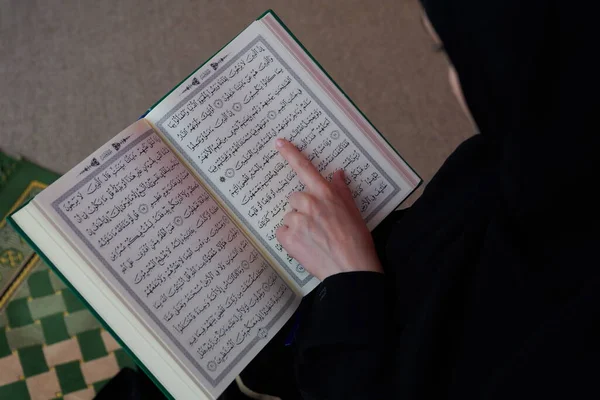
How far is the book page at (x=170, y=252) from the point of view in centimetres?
53

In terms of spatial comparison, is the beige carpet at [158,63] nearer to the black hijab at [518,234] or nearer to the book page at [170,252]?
the book page at [170,252]

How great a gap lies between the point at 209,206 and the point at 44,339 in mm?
636

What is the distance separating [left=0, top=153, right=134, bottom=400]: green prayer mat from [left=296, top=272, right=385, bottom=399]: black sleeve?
571 millimetres

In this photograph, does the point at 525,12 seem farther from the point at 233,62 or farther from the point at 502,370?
the point at 233,62

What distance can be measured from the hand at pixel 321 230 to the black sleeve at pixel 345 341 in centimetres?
2

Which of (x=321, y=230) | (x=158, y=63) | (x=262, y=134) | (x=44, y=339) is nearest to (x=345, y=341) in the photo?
(x=321, y=230)

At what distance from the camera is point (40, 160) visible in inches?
44.6

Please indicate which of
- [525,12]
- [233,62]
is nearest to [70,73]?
[233,62]

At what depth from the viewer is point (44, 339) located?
101 centimetres

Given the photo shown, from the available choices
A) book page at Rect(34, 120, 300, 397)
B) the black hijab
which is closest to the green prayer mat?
book page at Rect(34, 120, 300, 397)

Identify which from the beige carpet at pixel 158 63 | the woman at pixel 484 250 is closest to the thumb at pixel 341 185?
the woman at pixel 484 250

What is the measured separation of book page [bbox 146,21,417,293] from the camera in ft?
2.02

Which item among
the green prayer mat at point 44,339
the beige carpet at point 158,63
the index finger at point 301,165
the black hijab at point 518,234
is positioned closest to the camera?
the black hijab at point 518,234

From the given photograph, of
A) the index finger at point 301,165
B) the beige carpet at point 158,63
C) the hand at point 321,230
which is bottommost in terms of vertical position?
the hand at point 321,230
